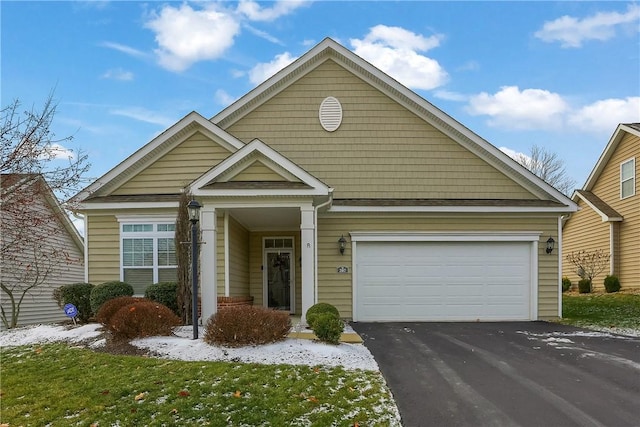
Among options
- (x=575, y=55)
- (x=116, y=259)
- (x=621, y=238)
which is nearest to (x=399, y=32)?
(x=575, y=55)

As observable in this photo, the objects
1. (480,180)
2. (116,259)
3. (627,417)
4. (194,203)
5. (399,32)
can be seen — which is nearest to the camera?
(627,417)

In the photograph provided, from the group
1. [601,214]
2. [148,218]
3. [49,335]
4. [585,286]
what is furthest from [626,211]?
[49,335]

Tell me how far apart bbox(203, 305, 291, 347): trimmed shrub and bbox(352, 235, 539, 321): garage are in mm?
5172

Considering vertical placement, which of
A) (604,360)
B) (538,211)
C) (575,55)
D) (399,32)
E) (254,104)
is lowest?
(604,360)

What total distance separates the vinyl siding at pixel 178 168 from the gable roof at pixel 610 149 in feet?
51.3

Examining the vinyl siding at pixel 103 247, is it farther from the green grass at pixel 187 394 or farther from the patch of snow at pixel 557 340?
the patch of snow at pixel 557 340

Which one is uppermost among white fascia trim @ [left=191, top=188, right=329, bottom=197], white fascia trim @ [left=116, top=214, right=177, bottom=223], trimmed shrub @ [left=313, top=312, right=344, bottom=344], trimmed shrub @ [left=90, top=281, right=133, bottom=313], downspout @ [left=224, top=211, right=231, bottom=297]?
white fascia trim @ [left=191, top=188, right=329, bottom=197]

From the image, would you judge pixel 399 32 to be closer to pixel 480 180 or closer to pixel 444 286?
pixel 480 180

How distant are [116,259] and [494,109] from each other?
20855 mm

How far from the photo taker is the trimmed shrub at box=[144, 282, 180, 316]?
10453 millimetres

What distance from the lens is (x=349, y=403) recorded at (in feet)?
17.0

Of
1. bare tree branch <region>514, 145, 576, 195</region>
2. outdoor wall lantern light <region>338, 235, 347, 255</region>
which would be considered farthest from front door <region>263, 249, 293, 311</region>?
bare tree branch <region>514, 145, 576, 195</region>

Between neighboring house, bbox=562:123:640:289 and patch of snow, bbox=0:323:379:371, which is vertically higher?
neighboring house, bbox=562:123:640:289

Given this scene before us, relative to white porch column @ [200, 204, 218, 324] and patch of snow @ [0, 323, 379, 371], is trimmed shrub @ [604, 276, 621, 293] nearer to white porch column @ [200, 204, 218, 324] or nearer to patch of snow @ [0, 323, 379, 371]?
patch of snow @ [0, 323, 379, 371]
